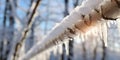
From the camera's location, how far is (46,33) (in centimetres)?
309

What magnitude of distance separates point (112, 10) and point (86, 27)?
0.85 feet

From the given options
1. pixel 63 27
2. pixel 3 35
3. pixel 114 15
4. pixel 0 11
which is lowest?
pixel 3 35

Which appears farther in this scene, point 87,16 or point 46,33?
point 46,33

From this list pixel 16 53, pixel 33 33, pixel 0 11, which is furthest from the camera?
pixel 0 11

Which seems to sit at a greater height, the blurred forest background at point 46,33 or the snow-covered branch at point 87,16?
the snow-covered branch at point 87,16

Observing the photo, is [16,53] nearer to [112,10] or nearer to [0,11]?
[112,10]

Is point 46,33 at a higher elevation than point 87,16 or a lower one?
lower

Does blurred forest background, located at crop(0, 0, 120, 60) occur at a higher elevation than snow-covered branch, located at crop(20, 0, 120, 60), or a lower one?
lower

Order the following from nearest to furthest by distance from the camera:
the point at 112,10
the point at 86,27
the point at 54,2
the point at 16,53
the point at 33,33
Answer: the point at 112,10, the point at 86,27, the point at 16,53, the point at 54,2, the point at 33,33

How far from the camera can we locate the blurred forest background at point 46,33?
1169 mm

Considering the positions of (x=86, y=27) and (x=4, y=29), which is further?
(x=4, y=29)

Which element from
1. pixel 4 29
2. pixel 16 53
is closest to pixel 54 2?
pixel 4 29

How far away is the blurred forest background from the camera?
1.17 m

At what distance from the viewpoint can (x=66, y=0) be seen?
934 centimetres
